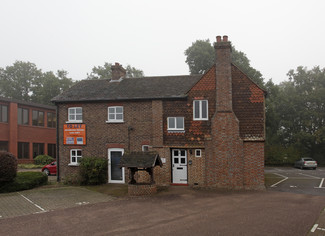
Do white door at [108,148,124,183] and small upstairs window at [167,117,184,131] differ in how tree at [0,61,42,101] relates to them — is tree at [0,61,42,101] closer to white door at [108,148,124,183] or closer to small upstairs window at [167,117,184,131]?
white door at [108,148,124,183]

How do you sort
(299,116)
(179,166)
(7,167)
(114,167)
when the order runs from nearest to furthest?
(7,167) < (179,166) < (114,167) < (299,116)

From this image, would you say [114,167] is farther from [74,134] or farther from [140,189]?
[140,189]

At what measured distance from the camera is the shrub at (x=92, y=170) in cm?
1744

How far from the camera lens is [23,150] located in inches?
1224

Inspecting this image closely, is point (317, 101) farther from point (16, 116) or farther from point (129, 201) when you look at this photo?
point (16, 116)

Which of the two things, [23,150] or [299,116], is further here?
[299,116]

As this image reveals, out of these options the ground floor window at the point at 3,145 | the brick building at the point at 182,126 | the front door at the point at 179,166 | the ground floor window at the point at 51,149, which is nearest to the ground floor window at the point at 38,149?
the ground floor window at the point at 51,149

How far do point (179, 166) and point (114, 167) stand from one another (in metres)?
4.11

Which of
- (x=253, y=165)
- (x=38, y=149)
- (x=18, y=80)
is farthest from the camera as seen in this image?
(x=18, y=80)

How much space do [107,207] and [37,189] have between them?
664 cm

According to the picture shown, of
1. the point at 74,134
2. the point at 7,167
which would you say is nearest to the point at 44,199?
the point at 7,167

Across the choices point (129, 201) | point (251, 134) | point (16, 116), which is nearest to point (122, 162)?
point (129, 201)

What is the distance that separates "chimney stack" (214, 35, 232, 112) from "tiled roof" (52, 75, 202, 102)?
1.87 m

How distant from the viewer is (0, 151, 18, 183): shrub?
15523 millimetres
